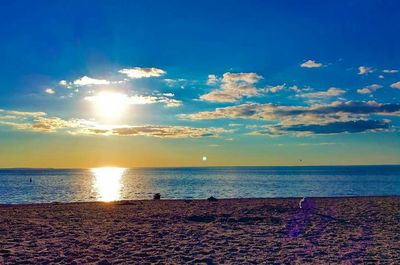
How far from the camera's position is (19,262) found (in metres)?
10.8

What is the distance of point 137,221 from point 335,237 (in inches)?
359

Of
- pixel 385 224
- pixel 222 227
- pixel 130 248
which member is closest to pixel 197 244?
pixel 130 248

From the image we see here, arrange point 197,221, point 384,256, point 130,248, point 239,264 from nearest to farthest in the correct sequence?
point 239,264 < point 384,256 < point 130,248 < point 197,221

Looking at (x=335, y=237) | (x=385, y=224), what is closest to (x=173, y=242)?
(x=335, y=237)

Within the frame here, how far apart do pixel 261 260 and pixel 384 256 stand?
3.57 metres

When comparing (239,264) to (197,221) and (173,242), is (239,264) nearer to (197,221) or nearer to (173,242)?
(173,242)

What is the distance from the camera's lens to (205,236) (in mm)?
14469

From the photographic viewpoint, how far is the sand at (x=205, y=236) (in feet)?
37.0

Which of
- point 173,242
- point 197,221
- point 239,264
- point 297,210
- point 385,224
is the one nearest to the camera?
point 239,264

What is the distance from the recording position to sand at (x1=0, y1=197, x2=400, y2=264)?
11289 mm

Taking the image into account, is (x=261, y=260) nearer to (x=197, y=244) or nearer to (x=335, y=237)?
(x=197, y=244)

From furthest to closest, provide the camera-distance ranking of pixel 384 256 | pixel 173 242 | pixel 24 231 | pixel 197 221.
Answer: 1. pixel 197 221
2. pixel 24 231
3. pixel 173 242
4. pixel 384 256

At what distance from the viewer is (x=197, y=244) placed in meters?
13.1

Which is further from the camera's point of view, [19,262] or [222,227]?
[222,227]
